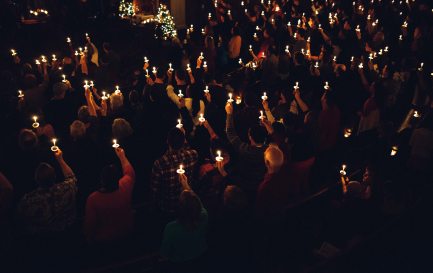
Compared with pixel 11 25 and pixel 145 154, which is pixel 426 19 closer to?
pixel 145 154

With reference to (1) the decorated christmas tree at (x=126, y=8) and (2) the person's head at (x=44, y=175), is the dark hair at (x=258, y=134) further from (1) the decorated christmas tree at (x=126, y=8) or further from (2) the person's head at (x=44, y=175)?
(1) the decorated christmas tree at (x=126, y=8)

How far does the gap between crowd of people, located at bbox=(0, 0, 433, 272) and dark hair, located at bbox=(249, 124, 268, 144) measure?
2cm

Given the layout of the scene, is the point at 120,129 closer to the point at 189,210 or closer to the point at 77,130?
the point at 77,130

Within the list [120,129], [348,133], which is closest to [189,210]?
[120,129]

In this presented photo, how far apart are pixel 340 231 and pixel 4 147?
179 inches

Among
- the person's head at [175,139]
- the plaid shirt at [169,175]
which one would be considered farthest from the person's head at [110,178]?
the person's head at [175,139]

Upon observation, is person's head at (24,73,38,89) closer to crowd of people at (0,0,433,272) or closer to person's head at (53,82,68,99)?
crowd of people at (0,0,433,272)

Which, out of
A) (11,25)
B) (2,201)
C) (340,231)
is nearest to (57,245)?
(2,201)

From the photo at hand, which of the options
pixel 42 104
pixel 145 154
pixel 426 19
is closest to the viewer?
pixel 145 154

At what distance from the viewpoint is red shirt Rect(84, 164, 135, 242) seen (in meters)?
4.34

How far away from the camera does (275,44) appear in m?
10.3

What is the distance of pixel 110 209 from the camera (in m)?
4.43

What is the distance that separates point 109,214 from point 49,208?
0.62 m

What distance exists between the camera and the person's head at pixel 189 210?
12.9 feet
